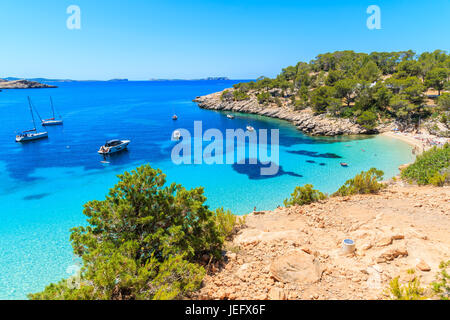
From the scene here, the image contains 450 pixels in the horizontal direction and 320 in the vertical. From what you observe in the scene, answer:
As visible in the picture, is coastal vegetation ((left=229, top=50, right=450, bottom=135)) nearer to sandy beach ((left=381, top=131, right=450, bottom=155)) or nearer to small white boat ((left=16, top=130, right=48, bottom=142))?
sandy beach ((left=381, top=131, right=450, bottom=155))

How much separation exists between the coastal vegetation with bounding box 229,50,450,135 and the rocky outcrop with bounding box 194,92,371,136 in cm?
143

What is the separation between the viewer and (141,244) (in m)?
8.30

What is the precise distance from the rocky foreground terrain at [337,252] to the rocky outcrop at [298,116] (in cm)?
3008

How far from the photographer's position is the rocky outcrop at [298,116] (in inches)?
1658

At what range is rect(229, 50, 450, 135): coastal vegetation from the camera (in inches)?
1596

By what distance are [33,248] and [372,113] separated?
48.4m

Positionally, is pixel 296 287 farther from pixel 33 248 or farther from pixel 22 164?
pixel 22 164

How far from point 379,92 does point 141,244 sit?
1951 inches

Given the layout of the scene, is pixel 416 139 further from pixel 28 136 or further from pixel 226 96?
pixel 28 136

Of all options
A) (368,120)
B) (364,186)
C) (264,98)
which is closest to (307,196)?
(364,186)

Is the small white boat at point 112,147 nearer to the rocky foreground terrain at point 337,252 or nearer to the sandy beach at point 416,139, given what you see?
the rocky foreground terrain at point 337,252

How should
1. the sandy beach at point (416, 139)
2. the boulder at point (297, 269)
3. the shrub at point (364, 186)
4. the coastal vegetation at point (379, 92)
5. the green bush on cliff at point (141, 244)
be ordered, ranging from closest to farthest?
the green bush on cliff at point (141, 244), the boulder at point (297, 269), the shrub at point (364, 186), the sandy beach at point (416, 139), the coastal vegetation at point (379, 92)

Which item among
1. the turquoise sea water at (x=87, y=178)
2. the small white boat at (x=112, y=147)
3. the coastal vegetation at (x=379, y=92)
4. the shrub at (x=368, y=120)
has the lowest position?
the turquoise sea water at (x=87, y=178)

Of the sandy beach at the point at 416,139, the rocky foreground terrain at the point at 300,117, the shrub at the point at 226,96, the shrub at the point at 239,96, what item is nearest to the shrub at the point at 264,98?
the rocky foreground terrain at the point at 300,117
